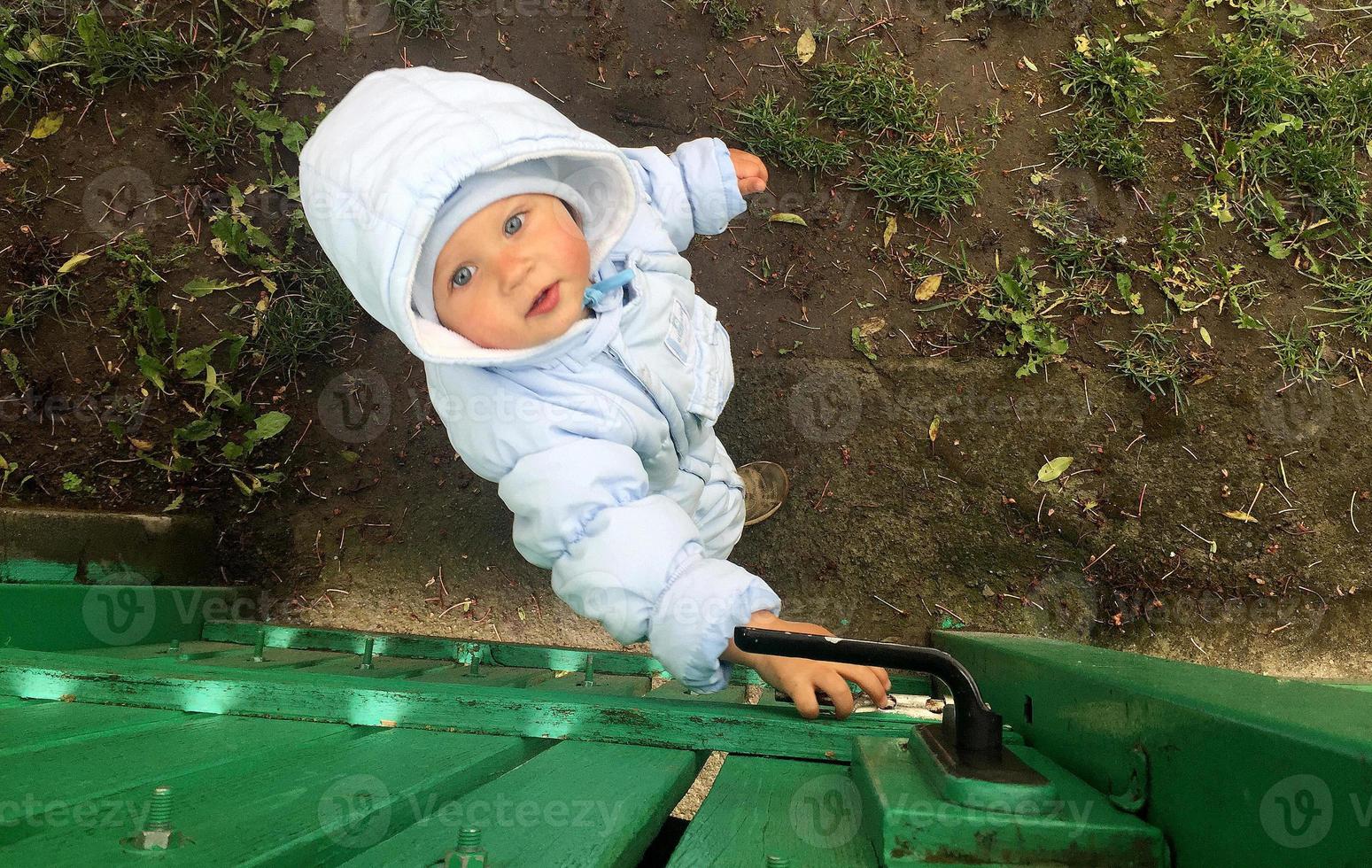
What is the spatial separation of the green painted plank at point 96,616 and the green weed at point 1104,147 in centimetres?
362

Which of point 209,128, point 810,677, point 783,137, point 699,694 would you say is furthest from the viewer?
point 209,128

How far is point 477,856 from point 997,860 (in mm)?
589

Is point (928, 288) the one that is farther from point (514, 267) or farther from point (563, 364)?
point (514, 267)

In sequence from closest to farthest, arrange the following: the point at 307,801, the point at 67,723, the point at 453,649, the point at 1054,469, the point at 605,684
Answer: the point at 307,801 → the point at 67,723 → the point at 605,684 → the point at 453,649 → the point at 1054,469

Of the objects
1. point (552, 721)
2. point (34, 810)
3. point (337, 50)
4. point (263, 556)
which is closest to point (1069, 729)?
point (552, 721)

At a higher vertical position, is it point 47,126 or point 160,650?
point 47,126

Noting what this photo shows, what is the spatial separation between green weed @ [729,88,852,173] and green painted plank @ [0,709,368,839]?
2.66 metres

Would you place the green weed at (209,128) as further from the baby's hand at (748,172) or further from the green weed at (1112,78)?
the green weed at (1112,78)

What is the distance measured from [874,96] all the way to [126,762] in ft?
10.5

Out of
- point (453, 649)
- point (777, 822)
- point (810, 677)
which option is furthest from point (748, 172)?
point (777, 822)

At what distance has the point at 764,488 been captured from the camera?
3082 millimetres

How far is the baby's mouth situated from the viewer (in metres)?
1.72

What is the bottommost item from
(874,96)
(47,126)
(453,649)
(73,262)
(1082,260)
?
(453,649)

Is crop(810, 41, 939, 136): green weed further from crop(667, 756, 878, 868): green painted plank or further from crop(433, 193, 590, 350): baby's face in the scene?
crop(667, 756, 878, 868): green painted plank
